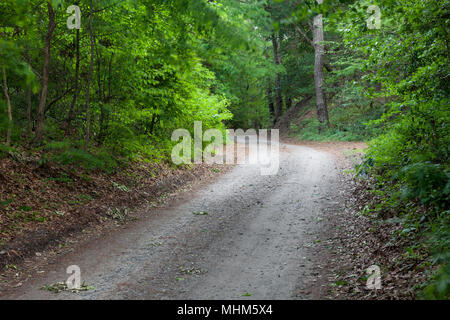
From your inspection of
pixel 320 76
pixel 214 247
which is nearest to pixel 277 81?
pixel 320 76

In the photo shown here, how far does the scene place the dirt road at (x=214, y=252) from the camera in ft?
16.8

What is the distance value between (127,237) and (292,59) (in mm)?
29471

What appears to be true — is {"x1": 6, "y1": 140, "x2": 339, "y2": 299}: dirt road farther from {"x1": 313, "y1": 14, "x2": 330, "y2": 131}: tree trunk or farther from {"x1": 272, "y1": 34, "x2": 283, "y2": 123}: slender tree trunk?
{"x1": 272, "y1": 34, "x2": 283, "y2": 123}: slender tree trunk

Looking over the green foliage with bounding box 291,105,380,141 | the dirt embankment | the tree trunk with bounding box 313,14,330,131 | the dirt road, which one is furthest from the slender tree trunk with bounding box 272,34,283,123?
the dirt embankment

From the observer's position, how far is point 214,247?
6918 millimetres

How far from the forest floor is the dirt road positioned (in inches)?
0.7

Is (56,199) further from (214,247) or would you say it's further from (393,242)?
(393,242)

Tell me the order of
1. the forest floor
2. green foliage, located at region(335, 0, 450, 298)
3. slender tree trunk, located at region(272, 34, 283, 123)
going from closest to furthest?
the forest floor < green foliage, located at region(335, 0, 450, 298) < slender tree trunk, located at region(272, 34, 283, 123)

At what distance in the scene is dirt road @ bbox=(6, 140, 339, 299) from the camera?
513 cm

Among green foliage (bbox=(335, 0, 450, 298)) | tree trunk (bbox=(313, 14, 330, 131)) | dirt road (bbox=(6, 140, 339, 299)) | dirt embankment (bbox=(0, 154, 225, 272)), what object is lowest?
dirt road (bbox=(6, 140, 339, 299))

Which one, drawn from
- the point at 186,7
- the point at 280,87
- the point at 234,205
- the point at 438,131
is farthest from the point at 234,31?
the point at 280,87

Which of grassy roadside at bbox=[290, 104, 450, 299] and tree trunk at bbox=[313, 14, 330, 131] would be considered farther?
tree trunk at bbox=[313, 14, 330, 131]

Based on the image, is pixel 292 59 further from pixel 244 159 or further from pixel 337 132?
pixel 244 159

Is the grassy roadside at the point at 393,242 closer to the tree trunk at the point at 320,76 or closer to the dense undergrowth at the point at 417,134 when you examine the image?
the dense undergrowth at the point at 417,134
